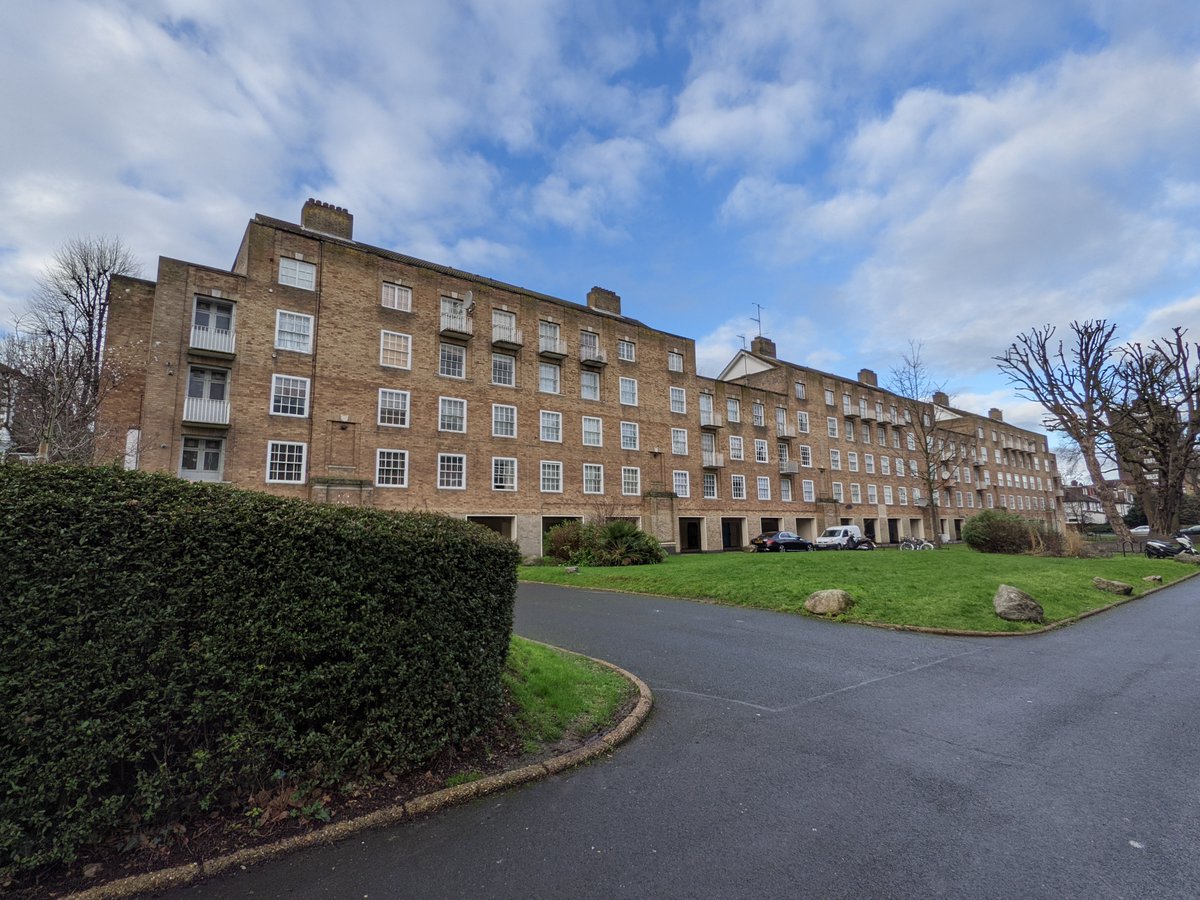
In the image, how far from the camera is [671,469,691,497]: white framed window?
124ft

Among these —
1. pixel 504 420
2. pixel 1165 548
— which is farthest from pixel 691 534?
pixel 1165 548

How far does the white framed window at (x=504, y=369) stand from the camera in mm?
31656

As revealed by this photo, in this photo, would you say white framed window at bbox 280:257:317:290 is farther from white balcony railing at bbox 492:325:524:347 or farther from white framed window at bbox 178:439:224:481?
white balcony railing at bbox 492:325:524:347

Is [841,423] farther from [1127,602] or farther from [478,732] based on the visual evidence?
[478,732]

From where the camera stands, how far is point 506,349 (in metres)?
32.1

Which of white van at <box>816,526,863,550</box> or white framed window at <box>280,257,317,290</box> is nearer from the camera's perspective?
white framed window at <box>280,257,317,290</box>

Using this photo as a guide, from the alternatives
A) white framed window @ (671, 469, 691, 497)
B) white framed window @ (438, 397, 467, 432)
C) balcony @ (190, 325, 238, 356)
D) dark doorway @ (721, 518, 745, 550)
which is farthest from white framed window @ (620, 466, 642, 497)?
balcony @ (190, 325, 238, 356)

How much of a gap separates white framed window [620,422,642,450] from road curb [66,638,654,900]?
3111cm

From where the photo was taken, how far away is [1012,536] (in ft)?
91.9

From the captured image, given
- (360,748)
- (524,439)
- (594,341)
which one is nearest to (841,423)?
(594,341)

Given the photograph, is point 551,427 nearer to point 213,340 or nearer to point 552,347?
point 552,347

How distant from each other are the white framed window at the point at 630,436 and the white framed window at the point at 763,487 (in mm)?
12420

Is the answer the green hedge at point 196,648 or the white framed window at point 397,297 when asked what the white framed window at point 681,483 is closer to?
the white framed window at point 397,297

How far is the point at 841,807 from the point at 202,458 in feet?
91.3
